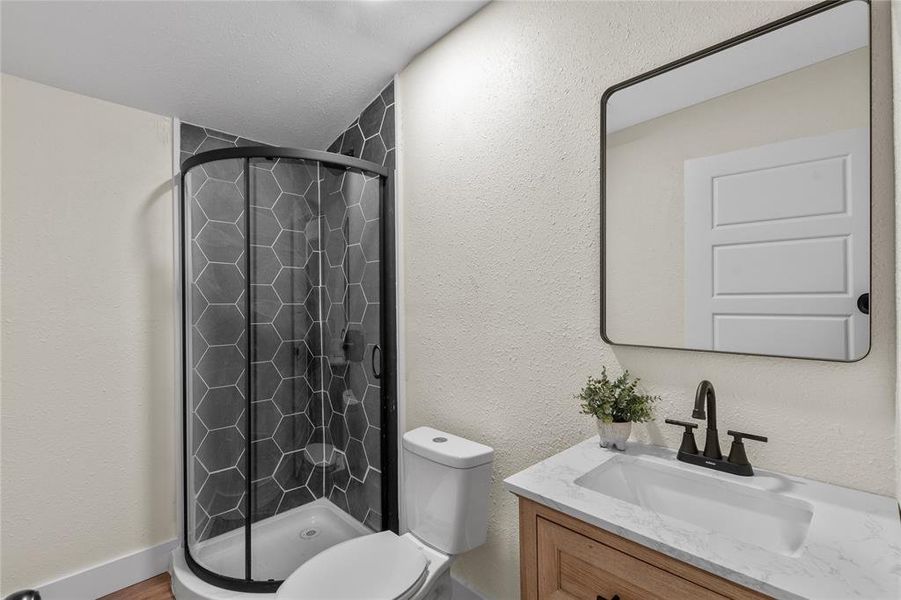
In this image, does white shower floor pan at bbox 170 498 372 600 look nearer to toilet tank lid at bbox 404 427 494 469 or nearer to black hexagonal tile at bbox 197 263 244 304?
toilet tank lid at bbox 404 427 494 469

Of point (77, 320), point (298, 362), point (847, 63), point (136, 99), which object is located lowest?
point (298, 362)

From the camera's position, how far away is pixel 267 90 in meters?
2.11

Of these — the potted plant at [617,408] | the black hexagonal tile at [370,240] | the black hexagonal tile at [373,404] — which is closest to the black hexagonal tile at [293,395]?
the black hexagonal tile at [373,404]

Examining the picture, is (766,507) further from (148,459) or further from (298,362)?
(148,459)

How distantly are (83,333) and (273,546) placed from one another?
51.2 inches

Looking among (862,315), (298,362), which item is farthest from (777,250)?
(298,362)

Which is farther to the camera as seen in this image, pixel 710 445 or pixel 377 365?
pixel 377 365

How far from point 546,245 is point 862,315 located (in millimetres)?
829

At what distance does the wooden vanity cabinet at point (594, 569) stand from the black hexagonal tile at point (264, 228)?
1418mm

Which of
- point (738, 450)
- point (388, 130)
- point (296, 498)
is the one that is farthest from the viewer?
point (388, 130)

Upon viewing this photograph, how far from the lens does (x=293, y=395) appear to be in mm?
1867

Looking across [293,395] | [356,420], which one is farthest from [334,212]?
[356,420]

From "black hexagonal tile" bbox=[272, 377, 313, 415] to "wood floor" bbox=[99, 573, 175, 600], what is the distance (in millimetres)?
1079

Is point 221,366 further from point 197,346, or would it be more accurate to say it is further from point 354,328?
point 354,328
